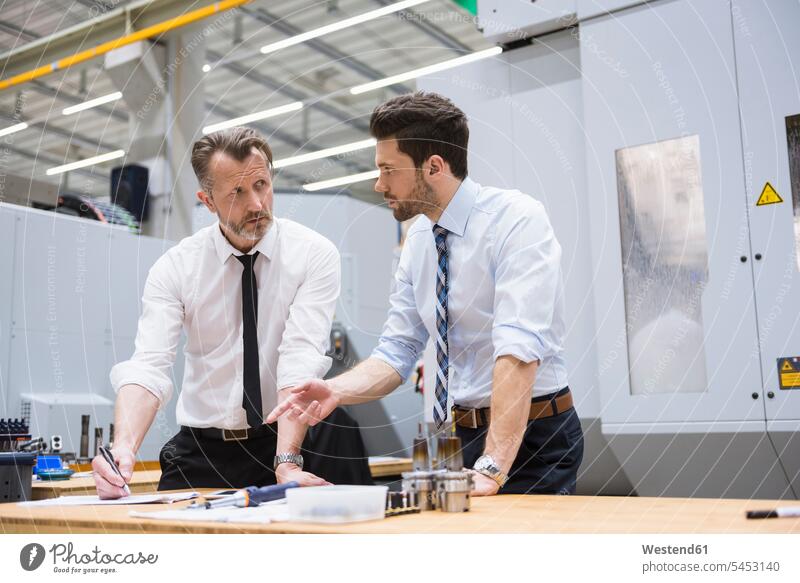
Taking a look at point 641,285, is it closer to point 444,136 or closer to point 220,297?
point 444,136

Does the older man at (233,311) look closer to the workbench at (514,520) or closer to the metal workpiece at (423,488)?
the workbench at (514,520)

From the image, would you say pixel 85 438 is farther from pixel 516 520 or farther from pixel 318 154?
pixel 318 154

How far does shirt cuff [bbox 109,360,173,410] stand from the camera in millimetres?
2086

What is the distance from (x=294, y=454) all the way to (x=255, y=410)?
0.23 meters

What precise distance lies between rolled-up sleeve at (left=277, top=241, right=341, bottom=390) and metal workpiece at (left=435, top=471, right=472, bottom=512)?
0.76m

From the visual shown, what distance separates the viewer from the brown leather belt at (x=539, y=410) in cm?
192

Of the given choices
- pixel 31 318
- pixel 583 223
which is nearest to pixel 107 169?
pixel 31 318

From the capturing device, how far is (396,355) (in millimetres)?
2119

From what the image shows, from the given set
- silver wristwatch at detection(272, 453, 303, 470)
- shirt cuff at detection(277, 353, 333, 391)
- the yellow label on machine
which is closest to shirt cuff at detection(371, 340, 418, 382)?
shirt cuff at detection(277, 353, 333, 391)

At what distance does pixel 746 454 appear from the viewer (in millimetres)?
2465

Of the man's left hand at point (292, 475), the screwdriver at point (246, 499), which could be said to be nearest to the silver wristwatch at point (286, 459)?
the man's left hand at point (292, 475)

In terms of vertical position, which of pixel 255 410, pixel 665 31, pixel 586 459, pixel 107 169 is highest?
pixel 107 169

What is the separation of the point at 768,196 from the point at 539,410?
1.13 m

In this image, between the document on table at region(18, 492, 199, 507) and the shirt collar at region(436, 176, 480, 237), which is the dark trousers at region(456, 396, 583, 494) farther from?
the document on table at region(18, 492, 199, 507)
